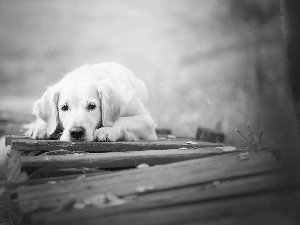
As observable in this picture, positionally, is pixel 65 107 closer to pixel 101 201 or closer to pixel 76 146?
pixel 76 146

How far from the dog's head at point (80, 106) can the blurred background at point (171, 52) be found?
1.22 metres

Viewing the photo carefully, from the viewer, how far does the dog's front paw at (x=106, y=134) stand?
2.91 meters

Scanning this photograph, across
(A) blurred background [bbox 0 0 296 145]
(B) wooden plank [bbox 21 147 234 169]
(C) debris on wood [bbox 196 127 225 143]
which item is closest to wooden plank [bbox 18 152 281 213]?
(B) wooden plank [bbox 21 147 234 169]

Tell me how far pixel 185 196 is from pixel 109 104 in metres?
2.04

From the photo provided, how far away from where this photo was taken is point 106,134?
9.67ft

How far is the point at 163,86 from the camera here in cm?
557

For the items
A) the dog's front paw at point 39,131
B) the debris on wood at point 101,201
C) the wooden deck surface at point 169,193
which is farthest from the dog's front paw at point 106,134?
the debris on wood at point 101,201

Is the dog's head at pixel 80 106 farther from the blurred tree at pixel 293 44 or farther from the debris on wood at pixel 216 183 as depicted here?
the debris on wood at pixel 216 183

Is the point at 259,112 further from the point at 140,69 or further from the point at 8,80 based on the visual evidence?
the point at 8,80

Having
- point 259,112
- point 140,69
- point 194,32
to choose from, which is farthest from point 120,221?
point 140,69

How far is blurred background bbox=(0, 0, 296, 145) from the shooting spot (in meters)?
4.15

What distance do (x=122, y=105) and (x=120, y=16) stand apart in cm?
214

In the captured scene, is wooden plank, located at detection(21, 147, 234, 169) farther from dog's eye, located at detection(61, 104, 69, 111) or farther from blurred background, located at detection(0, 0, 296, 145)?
blurred background, located at detection(0, 0, 296, 145)

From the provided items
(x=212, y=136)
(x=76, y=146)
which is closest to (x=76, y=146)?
(x=76, y=146)
